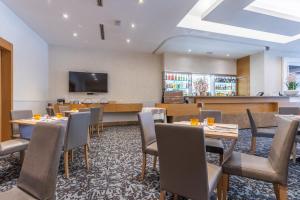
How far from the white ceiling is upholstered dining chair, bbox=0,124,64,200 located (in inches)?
122

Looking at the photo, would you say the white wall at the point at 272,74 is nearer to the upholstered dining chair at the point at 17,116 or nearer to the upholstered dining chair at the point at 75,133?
the upholstered dining chair at the point at 75,133

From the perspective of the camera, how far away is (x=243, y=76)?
301 inches

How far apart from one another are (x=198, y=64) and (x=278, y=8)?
11.8 feet

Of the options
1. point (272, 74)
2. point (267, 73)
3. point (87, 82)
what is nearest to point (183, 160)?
point (87, 82)

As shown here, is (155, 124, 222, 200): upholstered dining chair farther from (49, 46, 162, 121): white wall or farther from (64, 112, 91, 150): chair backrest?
(49, 46, 162, 121): white wall

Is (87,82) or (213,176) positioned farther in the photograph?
(87,82)

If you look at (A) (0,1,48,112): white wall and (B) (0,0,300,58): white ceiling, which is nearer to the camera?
(B) (0,0,300,58): white ceiling

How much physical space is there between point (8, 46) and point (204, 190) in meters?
4.56

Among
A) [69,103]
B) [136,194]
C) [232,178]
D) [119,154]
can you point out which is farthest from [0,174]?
[69,103]

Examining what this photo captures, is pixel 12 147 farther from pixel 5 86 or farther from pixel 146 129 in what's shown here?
pixel 5 86

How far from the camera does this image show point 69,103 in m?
6.14

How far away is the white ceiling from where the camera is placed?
358 cm

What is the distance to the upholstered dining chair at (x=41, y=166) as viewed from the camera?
41.8 inches

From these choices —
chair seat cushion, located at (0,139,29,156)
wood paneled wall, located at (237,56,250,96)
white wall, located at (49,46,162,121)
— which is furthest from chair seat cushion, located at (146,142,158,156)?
wood paneled wall, located at (237,56,250,96)
